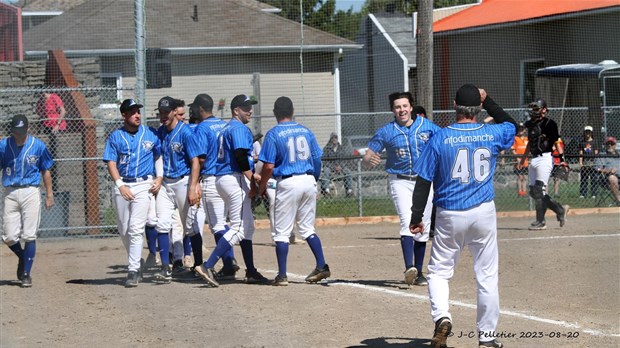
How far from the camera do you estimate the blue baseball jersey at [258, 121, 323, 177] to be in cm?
1008

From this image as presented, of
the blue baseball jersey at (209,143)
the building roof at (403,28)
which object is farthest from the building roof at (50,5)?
the blue baseball jersey at (209,143)

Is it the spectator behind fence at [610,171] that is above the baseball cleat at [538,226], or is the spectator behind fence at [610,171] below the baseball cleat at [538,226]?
above

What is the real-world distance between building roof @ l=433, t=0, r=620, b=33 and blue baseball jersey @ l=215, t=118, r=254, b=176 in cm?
1559

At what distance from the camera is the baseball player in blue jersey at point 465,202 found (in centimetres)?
708

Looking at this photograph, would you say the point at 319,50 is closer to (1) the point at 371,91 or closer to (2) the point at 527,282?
(1) the point at 371,91

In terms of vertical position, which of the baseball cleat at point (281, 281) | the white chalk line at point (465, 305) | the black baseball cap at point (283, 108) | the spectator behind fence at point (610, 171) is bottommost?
the white chalk line at point (465, 305)

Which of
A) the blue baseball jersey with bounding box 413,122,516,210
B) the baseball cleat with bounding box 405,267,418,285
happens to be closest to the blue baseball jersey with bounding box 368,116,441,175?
the baseball cleat with bounding box 405,267,418,285

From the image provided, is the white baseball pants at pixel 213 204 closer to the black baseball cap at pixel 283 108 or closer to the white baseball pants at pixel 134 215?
the white baseball pants at pixel 134 215

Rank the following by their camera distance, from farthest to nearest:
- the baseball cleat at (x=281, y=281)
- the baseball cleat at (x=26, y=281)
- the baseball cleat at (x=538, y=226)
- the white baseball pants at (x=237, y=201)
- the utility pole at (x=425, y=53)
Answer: the utility pole at (x=425, y=53), the baseball cleat at (x=538, y=226), the baseball cleat at (x=26, y=281), the white baseball pants at (x=237, y=201), the baseball cleat at (x=281, y=281)

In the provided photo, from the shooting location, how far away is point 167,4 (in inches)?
1012

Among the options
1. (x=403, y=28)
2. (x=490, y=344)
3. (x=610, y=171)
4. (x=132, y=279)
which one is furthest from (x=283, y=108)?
(x=403, y=28)

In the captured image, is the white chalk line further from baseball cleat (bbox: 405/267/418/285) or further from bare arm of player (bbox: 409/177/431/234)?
bare arm of player (bbox: 409/177/431/234)

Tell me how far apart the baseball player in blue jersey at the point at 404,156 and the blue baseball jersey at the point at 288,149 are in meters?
0.64

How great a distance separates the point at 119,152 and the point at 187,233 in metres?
1.33
